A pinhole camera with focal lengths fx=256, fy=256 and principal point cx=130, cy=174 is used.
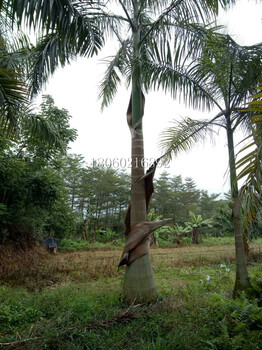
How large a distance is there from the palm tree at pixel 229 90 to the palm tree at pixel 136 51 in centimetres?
27

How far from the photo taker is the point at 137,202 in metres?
4.18

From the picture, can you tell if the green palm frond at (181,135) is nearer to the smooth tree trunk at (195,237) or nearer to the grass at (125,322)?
the grass at (125,322)

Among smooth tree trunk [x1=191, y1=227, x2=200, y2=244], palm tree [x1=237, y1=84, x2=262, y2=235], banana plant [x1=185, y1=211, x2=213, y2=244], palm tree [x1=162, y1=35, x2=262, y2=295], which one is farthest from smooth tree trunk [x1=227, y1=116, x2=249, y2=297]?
smooth tree trunk [x1=191, y1=227, x2=200, y2=244]

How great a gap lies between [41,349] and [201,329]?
1653 millimetres

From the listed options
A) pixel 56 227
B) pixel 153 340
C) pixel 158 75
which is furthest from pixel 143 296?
pixel 56 227

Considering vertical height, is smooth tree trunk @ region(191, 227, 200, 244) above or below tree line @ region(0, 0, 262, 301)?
below

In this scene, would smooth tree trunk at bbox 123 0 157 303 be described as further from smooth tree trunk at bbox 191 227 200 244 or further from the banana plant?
smooth tree trunk at bbox 191 227 200 244

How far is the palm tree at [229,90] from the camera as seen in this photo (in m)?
3.90

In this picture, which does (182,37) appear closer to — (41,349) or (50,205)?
(41,349)

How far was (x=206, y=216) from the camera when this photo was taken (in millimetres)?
33250

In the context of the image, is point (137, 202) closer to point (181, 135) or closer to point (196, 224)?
point (181, 135)

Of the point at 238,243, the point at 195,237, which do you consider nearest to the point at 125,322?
the point at 238,243

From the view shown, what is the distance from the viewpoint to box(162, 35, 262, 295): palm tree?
390 cm

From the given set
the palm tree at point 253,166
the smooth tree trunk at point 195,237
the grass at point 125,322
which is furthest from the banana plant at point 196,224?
the palm tree at point 253,166
